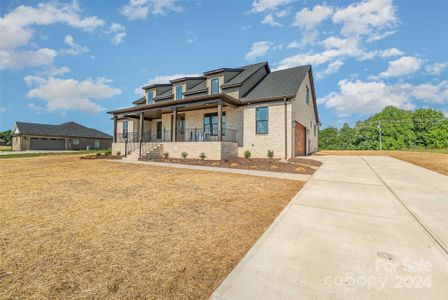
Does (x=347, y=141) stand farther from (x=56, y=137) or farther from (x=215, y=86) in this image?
(x=56, y=137)

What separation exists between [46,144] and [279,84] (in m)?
38.8

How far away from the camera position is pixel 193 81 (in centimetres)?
2091

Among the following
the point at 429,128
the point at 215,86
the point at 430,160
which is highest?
the point at 215,86

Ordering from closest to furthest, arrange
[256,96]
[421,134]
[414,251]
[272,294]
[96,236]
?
[272,294] → [414,251] → [96,236] → [256,96] → [421,134]

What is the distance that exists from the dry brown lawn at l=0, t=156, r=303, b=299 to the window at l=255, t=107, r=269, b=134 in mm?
9633

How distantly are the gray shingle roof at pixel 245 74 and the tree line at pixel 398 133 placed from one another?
3410 cm

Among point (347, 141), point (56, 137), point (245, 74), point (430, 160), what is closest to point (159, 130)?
point (245, 74)

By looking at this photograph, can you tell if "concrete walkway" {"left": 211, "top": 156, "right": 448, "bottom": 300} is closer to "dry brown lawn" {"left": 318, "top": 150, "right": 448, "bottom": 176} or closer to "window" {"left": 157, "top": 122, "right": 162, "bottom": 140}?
"dry brown lawn" {"left": 318, "top": 150, "right": 448, "bottom": 176}

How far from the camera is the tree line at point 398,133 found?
132 ft

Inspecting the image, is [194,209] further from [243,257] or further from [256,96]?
[256,96]

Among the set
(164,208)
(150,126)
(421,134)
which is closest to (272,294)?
(164,208)

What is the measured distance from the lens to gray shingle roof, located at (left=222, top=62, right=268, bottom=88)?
17.1 meters

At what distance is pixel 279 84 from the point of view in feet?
54.5

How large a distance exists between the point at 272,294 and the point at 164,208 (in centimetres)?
315
